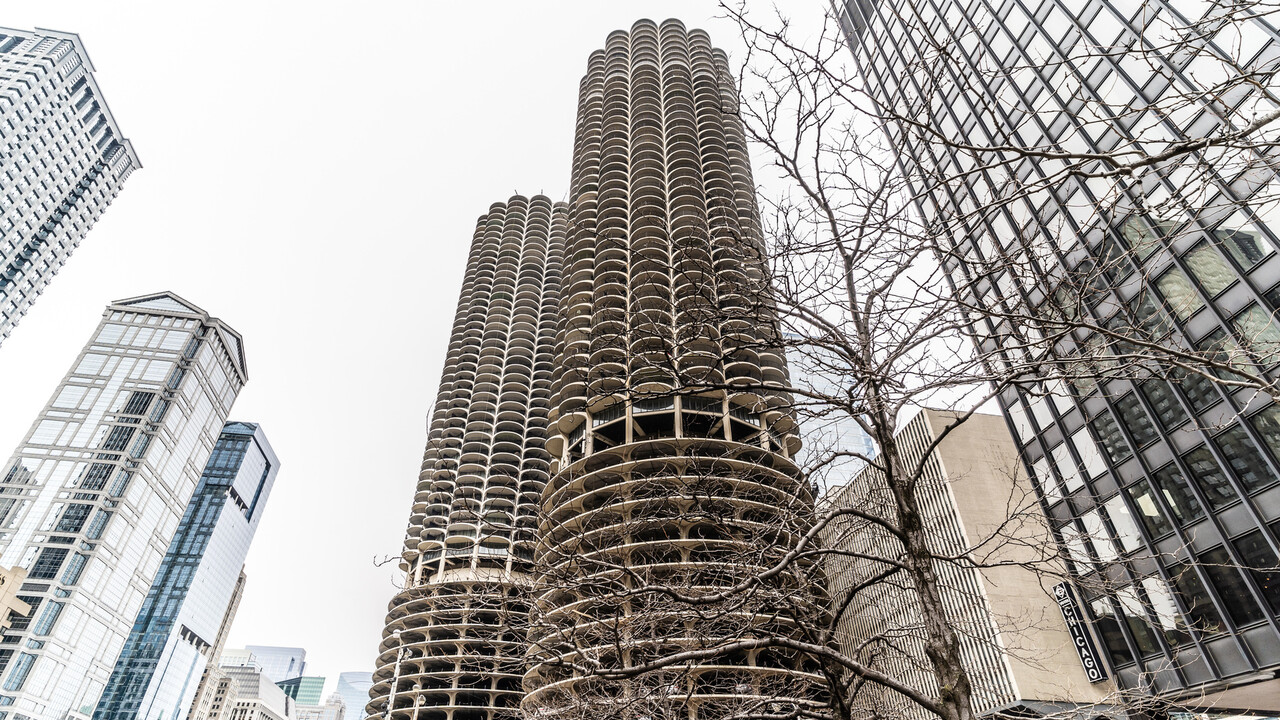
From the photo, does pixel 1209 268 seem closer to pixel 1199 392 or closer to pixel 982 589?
pixel 1199 392

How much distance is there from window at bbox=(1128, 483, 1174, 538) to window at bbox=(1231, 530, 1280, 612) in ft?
6.34

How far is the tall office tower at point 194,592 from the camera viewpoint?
11775 cm

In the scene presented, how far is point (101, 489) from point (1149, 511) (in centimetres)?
11735

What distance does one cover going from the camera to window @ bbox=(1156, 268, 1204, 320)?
1786cm

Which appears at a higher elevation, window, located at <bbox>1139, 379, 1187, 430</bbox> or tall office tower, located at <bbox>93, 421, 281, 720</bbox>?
tall office tower, located at <bbox>93, 421, 281, 720</bbox>

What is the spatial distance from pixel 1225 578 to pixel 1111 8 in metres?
17.6

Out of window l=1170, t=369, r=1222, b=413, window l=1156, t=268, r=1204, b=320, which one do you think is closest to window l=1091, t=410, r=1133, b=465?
window l=1170, t=369, r=1222, b=413

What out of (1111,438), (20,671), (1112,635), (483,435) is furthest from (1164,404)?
(20,671)

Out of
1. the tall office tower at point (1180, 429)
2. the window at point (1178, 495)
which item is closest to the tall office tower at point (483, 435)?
the tall office tower at point (1180, 429)

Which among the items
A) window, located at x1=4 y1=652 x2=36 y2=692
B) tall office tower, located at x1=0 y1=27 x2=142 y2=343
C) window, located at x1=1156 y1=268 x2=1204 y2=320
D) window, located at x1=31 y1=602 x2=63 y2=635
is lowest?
window, located at x1=1156 y1=268 x2=1204 y2=320

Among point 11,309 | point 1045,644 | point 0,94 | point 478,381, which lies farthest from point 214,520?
point 1045,644

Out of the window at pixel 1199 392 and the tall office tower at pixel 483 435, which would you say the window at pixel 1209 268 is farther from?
the tall office tower at pixel 483 435

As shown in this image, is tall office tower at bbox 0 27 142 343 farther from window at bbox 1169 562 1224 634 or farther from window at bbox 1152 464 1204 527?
window at bbox 1169 562 1224 634

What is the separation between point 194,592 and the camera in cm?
13262
